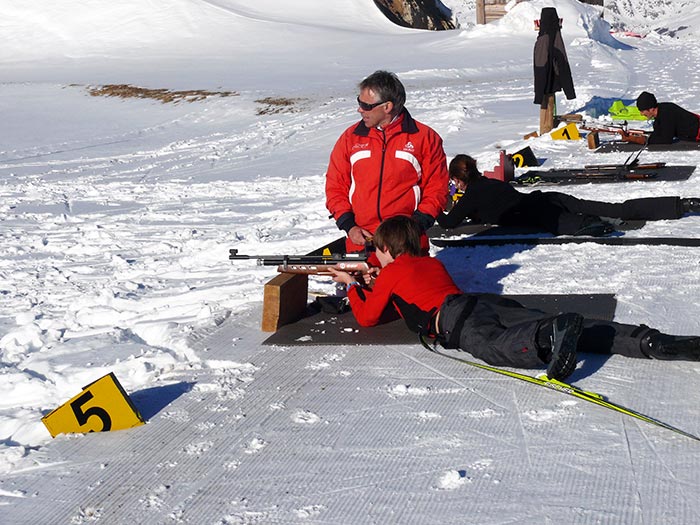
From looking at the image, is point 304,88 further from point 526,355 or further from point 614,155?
point 526,355

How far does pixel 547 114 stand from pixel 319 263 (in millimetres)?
8894

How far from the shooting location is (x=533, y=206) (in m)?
7.91

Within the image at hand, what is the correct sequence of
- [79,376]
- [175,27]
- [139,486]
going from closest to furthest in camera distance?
[139,486] < [79,376] < [175,27]

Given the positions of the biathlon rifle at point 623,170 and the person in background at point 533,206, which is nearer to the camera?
the person in background at point 533,206

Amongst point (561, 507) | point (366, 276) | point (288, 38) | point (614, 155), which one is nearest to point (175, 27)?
point (288, 38)

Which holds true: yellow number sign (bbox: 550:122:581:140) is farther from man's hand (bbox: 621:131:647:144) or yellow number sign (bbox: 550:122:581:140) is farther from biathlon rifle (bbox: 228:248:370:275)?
biathlon rifle (bbox: 228:248:370:275)

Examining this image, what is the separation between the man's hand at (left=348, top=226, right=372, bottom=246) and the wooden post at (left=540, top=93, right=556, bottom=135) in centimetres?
858

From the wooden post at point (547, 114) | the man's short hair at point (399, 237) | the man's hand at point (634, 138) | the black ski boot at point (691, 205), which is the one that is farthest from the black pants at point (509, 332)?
the wooden post at point (547, 114)

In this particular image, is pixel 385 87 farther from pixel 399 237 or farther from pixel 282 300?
pixel 282 300

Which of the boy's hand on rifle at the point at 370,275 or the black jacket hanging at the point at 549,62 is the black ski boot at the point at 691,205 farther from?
the black jacket hanging at the point at 549,62

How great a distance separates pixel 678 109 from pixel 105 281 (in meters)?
7.48

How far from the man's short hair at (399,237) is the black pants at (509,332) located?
0.44m

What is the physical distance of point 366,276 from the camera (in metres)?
5.78

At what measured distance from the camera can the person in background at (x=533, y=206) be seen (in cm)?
780
